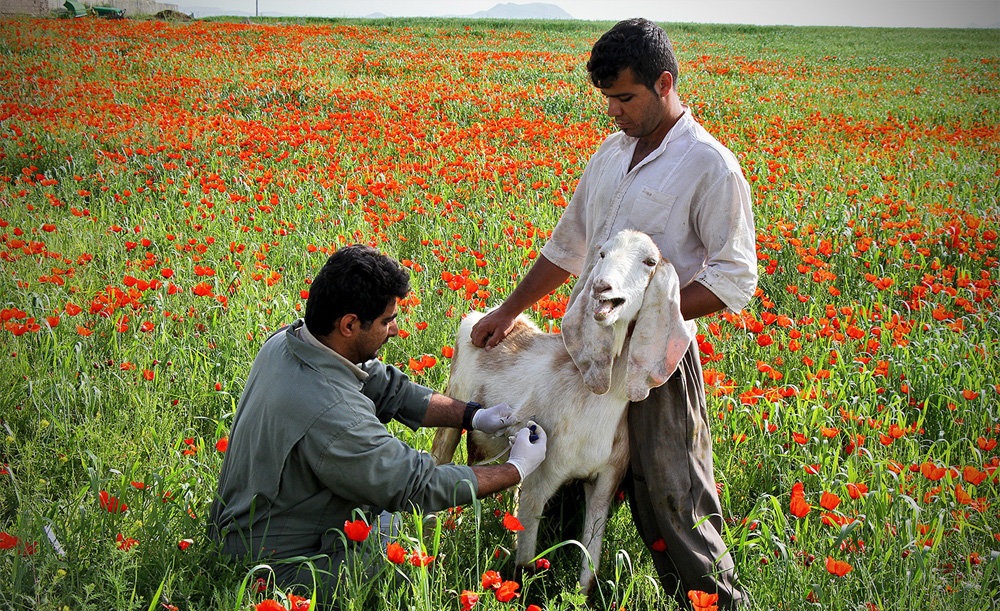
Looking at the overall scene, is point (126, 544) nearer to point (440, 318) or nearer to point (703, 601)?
point (703, 601)

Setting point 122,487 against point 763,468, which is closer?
point 122,487

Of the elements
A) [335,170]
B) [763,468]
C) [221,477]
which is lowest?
[763,468]

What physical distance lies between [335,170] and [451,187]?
3.68 feet

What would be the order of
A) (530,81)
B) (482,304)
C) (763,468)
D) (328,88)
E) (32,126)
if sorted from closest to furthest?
1. (763,468)
2. (482,304)
3. (32,126)
4. (328,88)
5. (530,81)

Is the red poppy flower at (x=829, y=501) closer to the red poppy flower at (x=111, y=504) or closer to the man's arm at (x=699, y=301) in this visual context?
the man's arm at (x=699, y=301)

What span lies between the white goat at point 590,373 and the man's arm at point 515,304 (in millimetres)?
42

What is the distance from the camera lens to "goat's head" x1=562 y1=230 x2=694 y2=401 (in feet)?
7.15

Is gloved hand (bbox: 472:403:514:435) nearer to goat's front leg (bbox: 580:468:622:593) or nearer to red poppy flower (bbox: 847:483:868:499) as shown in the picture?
goat's front leg (bbox: 580:468:622:593)

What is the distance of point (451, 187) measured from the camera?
7.00 meters

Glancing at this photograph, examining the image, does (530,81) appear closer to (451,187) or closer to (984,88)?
(451,187)

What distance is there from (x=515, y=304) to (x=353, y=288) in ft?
2.59

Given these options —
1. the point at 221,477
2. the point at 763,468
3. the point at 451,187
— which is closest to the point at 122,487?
the point at 221,477

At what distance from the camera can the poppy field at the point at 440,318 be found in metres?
2.40

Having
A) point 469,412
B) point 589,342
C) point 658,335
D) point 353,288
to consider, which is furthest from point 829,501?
point 353,288
